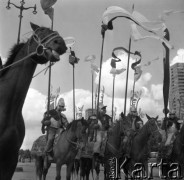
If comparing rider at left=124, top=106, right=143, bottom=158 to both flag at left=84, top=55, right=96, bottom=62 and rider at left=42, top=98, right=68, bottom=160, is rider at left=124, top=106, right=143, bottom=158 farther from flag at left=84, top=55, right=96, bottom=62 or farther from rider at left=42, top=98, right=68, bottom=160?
flag at left=84, top=55, right=96, bottom=62

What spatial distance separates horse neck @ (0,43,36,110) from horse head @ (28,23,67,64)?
0.21 metres

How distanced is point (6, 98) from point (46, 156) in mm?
8589

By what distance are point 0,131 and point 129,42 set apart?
17.2 meters

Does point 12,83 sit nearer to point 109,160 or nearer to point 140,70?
point 109,160

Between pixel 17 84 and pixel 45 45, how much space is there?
2.87 ft

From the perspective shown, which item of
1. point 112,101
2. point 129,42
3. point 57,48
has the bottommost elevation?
point 57,48

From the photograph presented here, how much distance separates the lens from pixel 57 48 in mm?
5754

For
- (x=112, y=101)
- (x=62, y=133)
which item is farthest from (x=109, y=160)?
(x=112, y=101)

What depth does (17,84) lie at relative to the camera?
5.89 metres

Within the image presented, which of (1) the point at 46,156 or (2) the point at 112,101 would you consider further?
(2) the point at 112,101

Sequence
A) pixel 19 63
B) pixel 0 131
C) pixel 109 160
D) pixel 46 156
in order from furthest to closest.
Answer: pixel 109 160, pixel 46 156, pixel 19 63, pixel 0 131

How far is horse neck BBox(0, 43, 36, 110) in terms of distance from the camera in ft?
19.1

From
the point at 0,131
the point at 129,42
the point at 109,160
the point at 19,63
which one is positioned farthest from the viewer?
the point at 129,42

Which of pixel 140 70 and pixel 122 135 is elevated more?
pixel 140 70
